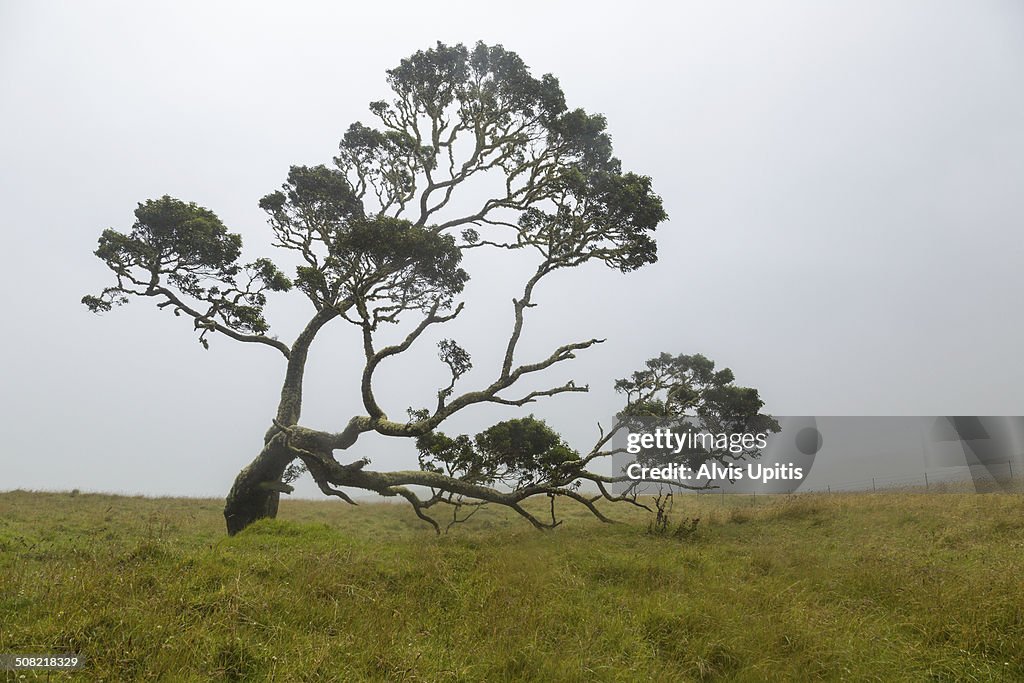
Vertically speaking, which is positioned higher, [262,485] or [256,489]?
[262,485]

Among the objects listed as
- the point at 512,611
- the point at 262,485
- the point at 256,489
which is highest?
the point at 262,485

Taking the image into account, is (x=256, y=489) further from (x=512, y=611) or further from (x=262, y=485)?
(x=512, y=611)

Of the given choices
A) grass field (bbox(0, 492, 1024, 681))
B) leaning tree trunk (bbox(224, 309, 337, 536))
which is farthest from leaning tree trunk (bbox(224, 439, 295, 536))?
grass field (bbox(0, 492, 1024, 681))

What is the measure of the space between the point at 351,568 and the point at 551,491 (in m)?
8.54

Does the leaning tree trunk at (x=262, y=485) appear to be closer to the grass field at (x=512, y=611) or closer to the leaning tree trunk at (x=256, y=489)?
the leaning tree trunk at (x=256, y=489)

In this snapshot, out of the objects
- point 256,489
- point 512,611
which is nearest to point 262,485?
point 256,489

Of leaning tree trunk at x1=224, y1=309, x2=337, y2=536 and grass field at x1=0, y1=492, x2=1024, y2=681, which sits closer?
grass field at x1=0, y1=492, x2=1024, y2=681

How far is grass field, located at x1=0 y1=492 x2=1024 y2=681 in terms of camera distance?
4.53m

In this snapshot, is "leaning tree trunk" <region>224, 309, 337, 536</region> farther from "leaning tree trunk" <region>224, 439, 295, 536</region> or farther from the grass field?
the grass field

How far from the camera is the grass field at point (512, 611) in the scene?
4.53 meters

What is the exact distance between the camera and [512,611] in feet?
19.9

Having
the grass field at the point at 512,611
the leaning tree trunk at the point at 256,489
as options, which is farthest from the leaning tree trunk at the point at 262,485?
the grass field at the point at 512,611

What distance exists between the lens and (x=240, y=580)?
619 centimetres

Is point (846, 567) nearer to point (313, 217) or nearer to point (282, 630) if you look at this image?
point (282, 630)
